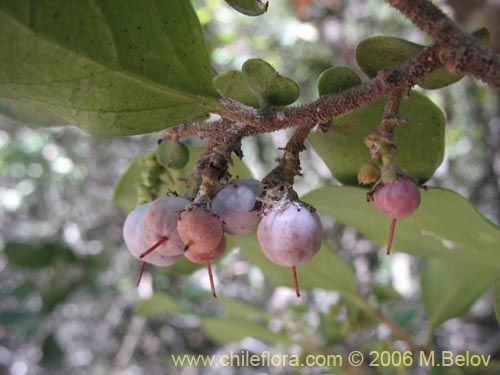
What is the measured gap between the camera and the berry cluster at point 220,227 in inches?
24.7

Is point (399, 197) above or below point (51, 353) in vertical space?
below

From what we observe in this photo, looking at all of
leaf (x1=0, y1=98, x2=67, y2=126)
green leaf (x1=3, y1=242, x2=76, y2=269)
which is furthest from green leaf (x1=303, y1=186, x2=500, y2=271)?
green leaf (x1=3, y1=242, x2=76, y2=269)

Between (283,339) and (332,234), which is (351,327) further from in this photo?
(332,234)

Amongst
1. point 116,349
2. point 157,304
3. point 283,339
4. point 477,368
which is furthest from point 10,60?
point 116,349

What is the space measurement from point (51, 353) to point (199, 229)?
2.01 m

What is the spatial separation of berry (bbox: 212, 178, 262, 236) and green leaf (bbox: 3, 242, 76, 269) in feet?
5.61

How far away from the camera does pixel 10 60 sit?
56 cm

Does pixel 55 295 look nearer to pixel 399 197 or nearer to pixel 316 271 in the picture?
pixel 316 271

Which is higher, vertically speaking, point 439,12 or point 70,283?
point 70,283

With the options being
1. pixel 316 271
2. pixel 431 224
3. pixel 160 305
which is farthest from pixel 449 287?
pixel 160 305

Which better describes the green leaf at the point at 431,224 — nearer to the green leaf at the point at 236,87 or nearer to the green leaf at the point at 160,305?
the green leaf at the point at 236,87

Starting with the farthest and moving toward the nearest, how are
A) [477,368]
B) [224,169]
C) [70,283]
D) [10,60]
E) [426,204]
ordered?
[70,283], [477,368], [426,204], [224,169], [10,60]

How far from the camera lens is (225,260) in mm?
3033

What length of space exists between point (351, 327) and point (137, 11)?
1.28 meters
